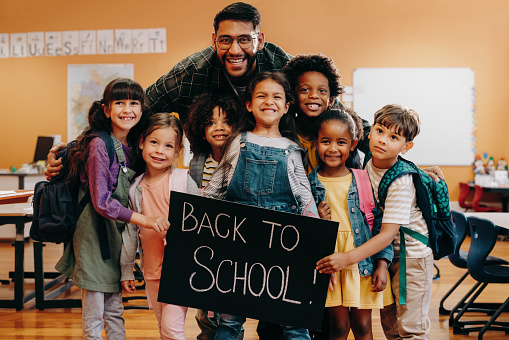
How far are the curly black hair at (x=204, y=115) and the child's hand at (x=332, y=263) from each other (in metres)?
0.72

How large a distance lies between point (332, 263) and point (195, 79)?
3.93 ft

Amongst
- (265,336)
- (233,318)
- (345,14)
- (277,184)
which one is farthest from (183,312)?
(345,14)

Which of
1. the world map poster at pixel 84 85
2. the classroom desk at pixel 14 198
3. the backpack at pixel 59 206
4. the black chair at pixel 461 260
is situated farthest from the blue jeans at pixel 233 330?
the world map poster at pixel 84 85

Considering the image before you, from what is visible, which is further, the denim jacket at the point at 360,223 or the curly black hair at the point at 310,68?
the curly black hair at the point at 310,68

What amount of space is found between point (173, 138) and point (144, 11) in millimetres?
5474

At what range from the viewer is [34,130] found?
684cm

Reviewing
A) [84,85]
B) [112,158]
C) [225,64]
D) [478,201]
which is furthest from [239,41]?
[84,85]

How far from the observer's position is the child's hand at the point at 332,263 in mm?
1525

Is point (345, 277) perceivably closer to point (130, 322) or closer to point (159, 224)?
point (159, 224)

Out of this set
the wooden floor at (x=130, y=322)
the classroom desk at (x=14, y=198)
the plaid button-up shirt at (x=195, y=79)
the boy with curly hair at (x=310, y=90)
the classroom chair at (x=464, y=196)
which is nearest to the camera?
the boy with curly hair at (x=310, y=90)

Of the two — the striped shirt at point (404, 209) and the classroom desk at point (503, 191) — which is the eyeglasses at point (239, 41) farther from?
the classroom desk at point (503, 191)

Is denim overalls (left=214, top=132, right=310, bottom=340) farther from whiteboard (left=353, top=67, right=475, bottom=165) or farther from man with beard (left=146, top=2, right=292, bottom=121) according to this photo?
whiteboard (left=353, top=67, right=475, bottom=165)

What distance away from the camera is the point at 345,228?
5.56ft

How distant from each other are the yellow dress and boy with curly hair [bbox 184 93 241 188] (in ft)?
1.71
